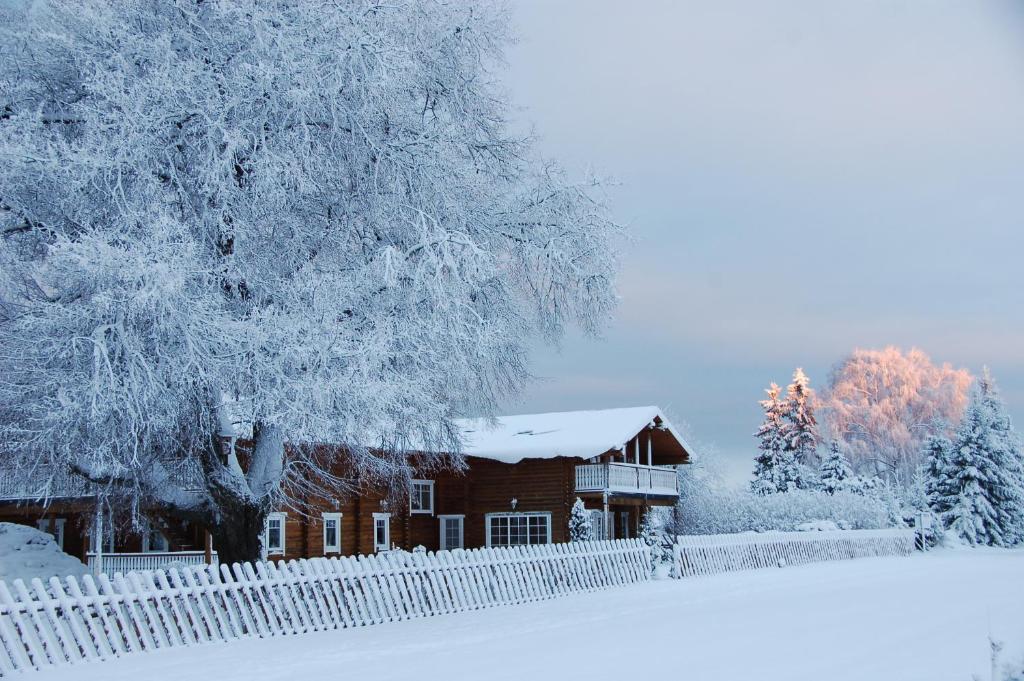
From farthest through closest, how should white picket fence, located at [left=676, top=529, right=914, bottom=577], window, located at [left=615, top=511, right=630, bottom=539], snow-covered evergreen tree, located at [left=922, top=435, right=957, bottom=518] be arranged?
window, located at [left=615, top=511, right=630, bottom=539] → snow-covered evergreen tree, located at [left=922, top=435, right=957, bottom=518] → white picket fence, located at [left=676, top=529, right=914, bottom=577]

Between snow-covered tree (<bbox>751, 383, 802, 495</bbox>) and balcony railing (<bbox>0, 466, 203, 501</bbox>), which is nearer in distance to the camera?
balcony railing (<bbox>0, 466, 203, 501</bbox>)

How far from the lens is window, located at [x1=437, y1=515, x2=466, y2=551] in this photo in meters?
39.3

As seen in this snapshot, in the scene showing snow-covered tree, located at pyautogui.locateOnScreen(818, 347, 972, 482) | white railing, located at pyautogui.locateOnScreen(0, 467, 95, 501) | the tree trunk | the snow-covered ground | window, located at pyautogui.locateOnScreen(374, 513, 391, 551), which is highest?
snow-covered tree, located at pyautogui.locateOnScreen(818, 347, 972, 482)

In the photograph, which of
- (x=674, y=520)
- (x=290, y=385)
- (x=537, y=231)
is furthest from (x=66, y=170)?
(x=674, y=520)

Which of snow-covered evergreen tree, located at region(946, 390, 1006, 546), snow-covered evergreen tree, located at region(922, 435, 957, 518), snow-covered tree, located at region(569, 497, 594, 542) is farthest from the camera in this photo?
snow-covered evergreen tree, located at region(922, 435, 957, 518)

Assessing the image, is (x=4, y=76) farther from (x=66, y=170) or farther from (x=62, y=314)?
(x=62, y=314)

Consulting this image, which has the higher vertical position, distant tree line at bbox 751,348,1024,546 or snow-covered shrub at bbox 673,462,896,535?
distant tree line at bbox 751,348,1024,546

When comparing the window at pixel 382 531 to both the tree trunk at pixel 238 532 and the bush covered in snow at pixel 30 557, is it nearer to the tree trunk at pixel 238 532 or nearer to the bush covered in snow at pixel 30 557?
the bush covered in snow at pixel 30 557

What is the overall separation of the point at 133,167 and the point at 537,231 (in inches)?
270

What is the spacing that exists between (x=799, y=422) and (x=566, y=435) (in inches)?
1061

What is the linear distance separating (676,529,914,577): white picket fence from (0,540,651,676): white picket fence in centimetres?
542

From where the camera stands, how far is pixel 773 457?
60031 millimetres

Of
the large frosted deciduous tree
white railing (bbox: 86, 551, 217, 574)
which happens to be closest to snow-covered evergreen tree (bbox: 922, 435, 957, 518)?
white railing (bbox: 86, 551, 217, 574)

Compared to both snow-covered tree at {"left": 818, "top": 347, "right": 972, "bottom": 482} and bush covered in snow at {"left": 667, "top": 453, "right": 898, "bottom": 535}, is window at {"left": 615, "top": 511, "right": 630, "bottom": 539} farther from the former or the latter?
snow-covered tree at {"left": 818, "top": 347, "right": 972, "bottom": 482}
